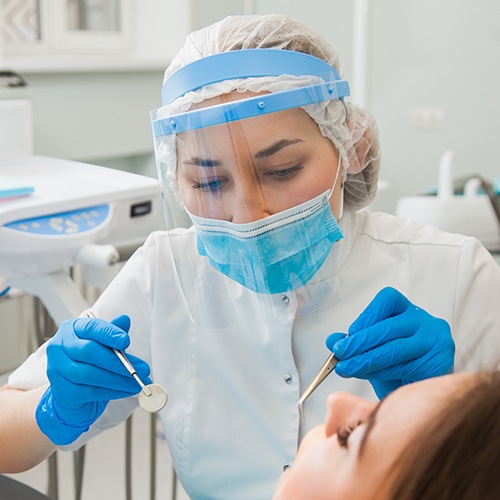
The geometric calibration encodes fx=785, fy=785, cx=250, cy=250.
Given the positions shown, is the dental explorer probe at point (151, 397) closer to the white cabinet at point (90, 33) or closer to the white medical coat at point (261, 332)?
the white medical coat at point (261, 332)

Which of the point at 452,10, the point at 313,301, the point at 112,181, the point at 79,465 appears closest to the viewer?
the point at 313,301

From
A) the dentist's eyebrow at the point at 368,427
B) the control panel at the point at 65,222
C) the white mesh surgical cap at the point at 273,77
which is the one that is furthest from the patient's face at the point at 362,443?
the control panel at the point at 65,222

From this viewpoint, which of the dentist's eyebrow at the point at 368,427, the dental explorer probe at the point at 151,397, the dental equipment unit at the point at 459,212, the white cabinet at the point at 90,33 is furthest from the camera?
the white cabinet at the point at 90,33

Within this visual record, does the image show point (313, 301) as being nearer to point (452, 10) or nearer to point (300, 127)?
point (300, 127)

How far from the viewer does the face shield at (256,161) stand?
115cm

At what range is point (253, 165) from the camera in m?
1.16

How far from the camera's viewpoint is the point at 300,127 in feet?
3.92

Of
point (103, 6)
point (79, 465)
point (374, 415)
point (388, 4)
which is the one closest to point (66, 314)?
point (79, 465)

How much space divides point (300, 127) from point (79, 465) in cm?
87

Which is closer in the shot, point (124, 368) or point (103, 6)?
point (124, 368)

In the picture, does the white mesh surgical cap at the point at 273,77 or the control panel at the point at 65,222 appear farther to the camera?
the control panel at the point at 65,222

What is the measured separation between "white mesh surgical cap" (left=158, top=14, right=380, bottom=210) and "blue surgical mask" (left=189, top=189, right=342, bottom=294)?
0.30ft

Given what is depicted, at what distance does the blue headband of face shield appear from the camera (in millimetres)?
1135

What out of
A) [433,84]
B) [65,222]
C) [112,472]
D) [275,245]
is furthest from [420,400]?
[433,84]
